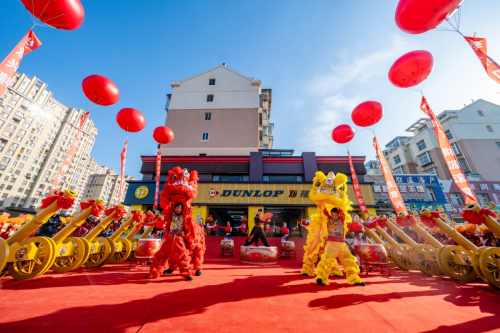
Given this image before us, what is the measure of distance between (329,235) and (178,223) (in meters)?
3.13

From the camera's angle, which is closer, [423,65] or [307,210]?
[423,65]

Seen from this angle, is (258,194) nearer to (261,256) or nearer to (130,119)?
(261,256)

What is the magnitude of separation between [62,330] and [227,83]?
24054 millimetres

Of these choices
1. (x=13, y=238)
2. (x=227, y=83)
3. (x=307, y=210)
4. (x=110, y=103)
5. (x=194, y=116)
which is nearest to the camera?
(x=13, y=238)

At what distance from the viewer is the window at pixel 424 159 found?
2691 centimetres

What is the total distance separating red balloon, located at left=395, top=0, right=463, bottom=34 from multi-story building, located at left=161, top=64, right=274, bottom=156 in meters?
14.7

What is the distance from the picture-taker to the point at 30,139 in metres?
41.6

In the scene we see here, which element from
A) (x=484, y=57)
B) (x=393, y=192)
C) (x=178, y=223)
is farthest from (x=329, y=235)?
(x=393, y=192)

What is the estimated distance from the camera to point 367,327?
189 cm

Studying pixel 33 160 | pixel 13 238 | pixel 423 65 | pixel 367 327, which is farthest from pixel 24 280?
pixel 33 160

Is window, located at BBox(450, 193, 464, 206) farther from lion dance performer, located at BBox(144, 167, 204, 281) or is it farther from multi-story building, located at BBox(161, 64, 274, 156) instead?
lion dance performer, located at BBox(144, 167, 204, 281)

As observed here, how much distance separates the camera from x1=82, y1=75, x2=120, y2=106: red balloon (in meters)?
6.01

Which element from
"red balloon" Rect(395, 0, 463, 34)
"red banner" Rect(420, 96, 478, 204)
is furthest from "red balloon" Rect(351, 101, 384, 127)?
"red balloon" Rect(395, 0, 463, 34)

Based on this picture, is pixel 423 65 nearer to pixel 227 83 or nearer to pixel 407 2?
pixel 407 2
